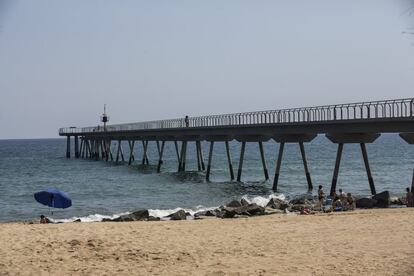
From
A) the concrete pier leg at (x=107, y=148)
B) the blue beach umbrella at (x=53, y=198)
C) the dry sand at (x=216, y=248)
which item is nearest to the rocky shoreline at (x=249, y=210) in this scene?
the blue beach umbrella at (x=53, y=198)

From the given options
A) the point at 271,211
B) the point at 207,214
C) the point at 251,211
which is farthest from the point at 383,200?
the point at 207,214

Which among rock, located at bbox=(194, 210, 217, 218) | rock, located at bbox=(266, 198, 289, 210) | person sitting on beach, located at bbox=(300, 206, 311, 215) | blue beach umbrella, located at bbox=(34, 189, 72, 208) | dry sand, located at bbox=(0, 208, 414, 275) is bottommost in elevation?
rock, located at bbox=(194, 210, 217, 218)

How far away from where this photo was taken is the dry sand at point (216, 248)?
11.4 meters

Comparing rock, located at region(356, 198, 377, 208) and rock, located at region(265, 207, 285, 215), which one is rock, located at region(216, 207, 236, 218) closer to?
rock, located at region(265, 207, 285, 215)

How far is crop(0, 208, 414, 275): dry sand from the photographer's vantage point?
37.4 feet

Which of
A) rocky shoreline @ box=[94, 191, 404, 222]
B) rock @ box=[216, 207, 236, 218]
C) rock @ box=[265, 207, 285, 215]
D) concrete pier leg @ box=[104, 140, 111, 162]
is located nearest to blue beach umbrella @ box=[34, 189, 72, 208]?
rocky shoreline @ box=[94, 191, 404, 222]

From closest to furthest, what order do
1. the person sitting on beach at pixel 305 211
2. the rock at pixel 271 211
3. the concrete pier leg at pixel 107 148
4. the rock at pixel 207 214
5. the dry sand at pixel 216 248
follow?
the dry sand at pixel 216 248 → the person sitting on beach at pixel 305 211 → the rock at pixel 271 211 → the rock at pixel 207 214 → the concrete pier leg at pixel 107 148

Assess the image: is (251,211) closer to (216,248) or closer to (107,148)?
(216,248)

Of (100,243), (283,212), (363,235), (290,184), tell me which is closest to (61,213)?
(283,212)

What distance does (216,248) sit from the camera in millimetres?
13289

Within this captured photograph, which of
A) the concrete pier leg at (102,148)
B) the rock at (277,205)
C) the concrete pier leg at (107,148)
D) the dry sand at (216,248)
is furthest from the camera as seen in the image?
the concrete pier leg at (102,148)

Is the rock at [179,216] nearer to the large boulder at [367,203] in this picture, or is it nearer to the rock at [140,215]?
the rock at [140,215]

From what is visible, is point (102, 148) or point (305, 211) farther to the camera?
point (102, 148)

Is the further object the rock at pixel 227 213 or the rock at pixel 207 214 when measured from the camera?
the rock at pixel 207 214
